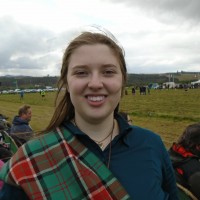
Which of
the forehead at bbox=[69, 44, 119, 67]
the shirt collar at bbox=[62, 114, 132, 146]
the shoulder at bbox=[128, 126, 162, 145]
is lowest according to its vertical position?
the shoulder at bbox=[128, 126, 162, 145]

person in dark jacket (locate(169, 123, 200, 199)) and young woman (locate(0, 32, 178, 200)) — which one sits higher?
young woman (locate(0, 32, 178, 200))

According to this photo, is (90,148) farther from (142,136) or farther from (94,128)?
(142,136)

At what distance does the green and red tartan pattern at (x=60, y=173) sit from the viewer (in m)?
1.47

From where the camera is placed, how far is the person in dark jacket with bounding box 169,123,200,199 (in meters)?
3.13

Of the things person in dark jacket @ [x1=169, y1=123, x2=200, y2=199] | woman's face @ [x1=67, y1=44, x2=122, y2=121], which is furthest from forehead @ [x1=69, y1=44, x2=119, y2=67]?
person in dark jacket @ [x1=169, y1=123, x2=200, y2=199]

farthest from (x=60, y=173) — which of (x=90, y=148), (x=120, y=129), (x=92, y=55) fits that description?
(x=92, y=55)

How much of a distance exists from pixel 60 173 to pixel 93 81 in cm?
45

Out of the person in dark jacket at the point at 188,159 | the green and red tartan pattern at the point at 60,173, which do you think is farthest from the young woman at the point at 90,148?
the person in dark jacket at the point at 188,159

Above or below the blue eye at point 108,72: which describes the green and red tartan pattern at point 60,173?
below

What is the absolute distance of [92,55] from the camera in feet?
5.46

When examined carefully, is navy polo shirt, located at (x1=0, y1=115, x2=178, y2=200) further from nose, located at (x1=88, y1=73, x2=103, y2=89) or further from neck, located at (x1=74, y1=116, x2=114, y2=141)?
nose, located at (x1=88, y1=73, x2=103, y2=89)

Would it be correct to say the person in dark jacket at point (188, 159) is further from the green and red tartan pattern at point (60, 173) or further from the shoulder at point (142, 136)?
the green and red tartan pattern at point (60, 173)

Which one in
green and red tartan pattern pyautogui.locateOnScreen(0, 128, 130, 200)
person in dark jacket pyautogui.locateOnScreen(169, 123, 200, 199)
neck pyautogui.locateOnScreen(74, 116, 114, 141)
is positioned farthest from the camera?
person in dark jacket pyautogui.locateOnScreen(169, 123, 200, 199)

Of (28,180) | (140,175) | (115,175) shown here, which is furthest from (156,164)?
(28,180)
